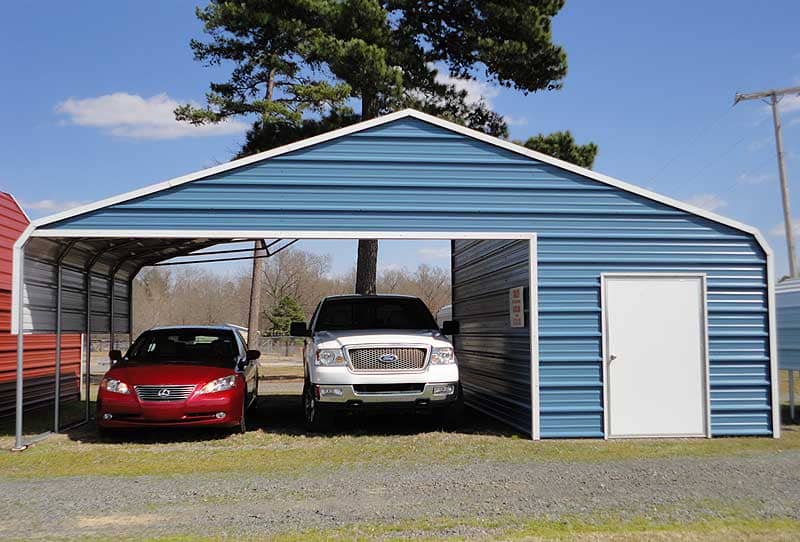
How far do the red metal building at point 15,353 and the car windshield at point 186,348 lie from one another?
3329 mm

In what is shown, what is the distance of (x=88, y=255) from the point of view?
1308 centimetres

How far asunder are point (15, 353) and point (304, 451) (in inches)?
275

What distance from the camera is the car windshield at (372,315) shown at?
Result: 1201 centimetres

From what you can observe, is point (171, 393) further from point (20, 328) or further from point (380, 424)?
point (380, 424)

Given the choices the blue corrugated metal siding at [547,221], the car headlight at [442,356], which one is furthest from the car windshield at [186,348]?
the car headlight at [442,356]

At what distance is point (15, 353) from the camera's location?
14219mm

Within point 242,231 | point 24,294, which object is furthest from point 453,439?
point 24,294

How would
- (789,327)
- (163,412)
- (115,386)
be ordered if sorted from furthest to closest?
1. (789,327)
2. (115,386)
3. (163,412)

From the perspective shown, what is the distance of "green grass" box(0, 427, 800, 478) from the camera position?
8.98 meters

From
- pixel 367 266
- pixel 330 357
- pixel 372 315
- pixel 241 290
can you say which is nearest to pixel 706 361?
pixel 372 315

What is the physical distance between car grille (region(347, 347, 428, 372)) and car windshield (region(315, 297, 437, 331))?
1.15 m

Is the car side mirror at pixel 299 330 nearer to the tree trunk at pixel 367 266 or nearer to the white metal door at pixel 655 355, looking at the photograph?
the white metal door at pixel 655 355

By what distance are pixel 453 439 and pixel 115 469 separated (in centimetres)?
426

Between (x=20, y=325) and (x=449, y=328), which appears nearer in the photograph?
(x=20, y=325)
